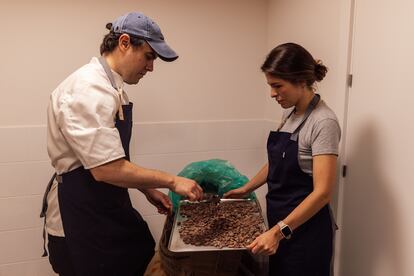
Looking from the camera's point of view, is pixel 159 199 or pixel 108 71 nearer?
pixel 108 71

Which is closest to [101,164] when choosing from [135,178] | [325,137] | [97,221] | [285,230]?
[135,178]

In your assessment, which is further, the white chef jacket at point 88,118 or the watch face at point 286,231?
the watch face at point 286,231

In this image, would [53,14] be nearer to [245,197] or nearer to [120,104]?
[120,104]

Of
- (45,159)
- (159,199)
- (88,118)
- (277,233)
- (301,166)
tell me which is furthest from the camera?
(45,159)

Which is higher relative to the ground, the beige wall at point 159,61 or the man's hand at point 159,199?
the beige wall at point 159,61

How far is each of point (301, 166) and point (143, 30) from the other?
0.73 meters

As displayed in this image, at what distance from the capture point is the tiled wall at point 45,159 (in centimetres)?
186

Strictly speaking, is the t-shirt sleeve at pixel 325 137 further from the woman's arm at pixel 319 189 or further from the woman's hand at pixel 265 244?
the woman's hand at pixel 265 244

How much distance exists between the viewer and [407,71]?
1077 millimetres

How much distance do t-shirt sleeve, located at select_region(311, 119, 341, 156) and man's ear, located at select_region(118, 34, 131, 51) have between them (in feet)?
2.31

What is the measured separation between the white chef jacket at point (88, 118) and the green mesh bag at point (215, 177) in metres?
0.68

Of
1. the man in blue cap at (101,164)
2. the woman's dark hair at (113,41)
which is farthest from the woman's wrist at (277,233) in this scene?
the woman's dark hair at (113,41)

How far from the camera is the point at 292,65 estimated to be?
3.72ft

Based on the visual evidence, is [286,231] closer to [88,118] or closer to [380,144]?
[380,144]
